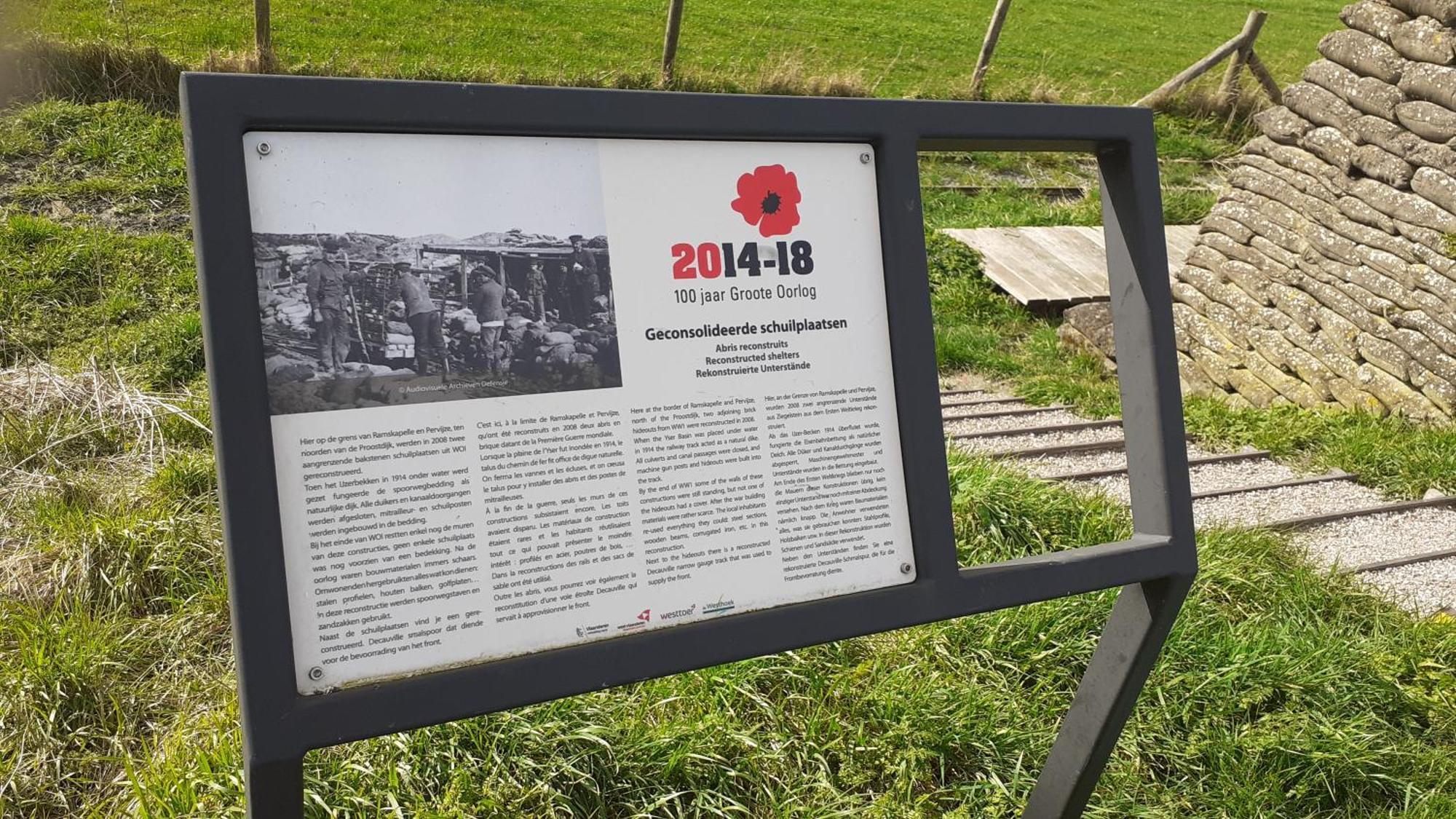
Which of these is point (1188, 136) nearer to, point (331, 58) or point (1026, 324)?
point (1026, 324)

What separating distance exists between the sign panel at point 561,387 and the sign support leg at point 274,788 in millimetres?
119

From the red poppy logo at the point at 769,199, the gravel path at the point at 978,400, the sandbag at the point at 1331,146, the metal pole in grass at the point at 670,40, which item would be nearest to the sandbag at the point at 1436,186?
the sandbag at the point at 1331,146

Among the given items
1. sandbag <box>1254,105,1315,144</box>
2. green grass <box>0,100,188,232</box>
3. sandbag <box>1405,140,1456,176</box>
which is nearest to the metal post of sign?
sandbag <box>1405,140,1456,176</box>

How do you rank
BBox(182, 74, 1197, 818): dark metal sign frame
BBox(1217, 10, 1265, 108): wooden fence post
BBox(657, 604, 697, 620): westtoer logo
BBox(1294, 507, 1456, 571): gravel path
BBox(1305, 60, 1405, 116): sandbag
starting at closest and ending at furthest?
BBox(182, 74, 1197, 818): dark metal sign frame < BBox(657, 604, 697, 620): westtoer logo < BBox(1294, 507, 1456, 571): gravel path < BBox(1305, 60, 1405, 116): sandbag < BBox(1217, 10, 1265, 108): wooden fence post

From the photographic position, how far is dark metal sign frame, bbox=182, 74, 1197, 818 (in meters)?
1.36

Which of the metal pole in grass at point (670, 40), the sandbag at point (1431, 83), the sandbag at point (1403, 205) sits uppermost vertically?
the metal pole in grass at point (670, 40)

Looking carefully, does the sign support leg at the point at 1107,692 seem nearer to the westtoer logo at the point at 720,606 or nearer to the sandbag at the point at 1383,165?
the westtoer logo at the point at 720,606

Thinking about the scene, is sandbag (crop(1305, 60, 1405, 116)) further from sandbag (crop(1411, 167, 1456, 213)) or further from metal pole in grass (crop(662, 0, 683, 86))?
metal pole in grass (crop(662, 0, 683, 86))

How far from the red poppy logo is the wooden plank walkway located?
6.47 metres

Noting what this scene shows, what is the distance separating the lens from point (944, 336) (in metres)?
7.11

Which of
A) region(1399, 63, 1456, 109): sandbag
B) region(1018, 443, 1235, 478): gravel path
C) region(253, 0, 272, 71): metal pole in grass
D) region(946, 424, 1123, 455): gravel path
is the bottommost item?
region(1018, 443, 1235, 478): gravel path

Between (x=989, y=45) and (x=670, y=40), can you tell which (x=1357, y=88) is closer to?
(x=670, y=40)

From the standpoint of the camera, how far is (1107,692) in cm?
209

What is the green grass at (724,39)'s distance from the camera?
985 cm
